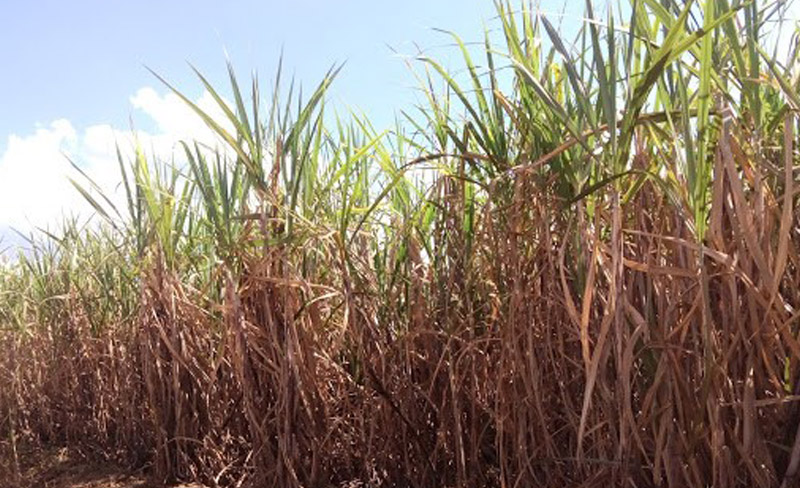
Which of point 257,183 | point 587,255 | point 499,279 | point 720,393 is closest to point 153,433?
point 257,183

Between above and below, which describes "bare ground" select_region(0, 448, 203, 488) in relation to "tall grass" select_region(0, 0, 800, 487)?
below

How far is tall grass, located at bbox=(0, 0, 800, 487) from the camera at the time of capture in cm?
147

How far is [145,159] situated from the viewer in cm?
309

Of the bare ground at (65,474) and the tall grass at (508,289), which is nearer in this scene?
the tall grass at (508,289)

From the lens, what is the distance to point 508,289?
1920 millimetres

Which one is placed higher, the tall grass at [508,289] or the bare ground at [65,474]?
the tall grass at [508,289]

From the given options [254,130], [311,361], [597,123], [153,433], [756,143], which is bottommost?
[153,433]

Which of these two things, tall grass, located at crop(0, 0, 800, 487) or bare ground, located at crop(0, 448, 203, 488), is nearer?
tall grass, located at crop(0, 0, 800, 487)

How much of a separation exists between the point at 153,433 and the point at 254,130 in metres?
1.37

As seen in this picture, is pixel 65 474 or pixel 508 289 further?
pixel 65 474

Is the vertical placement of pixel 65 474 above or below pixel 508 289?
below

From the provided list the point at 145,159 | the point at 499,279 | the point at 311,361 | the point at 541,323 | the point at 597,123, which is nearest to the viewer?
the point at 597,123

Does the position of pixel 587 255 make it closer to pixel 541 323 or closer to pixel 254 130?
pixel 541 323

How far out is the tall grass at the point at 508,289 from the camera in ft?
4.81
